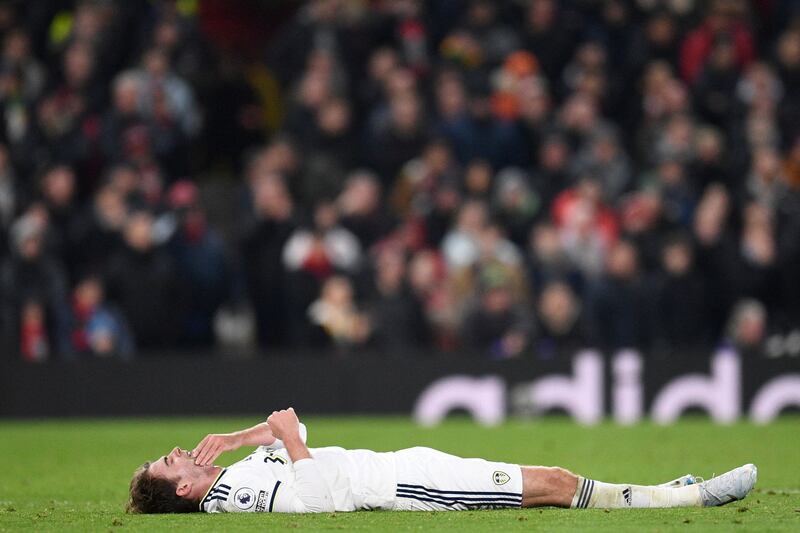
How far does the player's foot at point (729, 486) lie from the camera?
927 cm

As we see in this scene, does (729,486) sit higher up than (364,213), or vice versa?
(364,213)

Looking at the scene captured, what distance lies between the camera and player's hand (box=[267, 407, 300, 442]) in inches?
358

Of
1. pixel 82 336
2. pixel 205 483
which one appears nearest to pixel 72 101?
pixel 82 336

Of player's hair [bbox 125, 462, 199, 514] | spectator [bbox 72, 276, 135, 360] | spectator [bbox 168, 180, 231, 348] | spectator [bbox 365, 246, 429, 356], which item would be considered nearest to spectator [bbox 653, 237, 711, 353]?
spectator [bbox 365, 246, 429, 356]

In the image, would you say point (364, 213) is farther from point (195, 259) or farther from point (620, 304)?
point (620, 304)

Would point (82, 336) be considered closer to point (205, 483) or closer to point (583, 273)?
point (583, 273)

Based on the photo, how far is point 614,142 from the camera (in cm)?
2033

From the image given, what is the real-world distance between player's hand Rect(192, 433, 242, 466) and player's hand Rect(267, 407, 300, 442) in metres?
0.30

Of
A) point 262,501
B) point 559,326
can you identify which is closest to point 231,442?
point 262,501

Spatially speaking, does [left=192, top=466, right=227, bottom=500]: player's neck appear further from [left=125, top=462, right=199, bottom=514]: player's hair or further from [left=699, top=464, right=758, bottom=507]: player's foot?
[left=699, top=464, right=758, bottom=507]: player's foot

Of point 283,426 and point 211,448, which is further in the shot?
point 211,448

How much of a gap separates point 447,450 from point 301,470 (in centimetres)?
589

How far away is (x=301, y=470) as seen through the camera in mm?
9062

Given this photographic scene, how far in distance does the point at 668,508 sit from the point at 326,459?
6.75 feet
